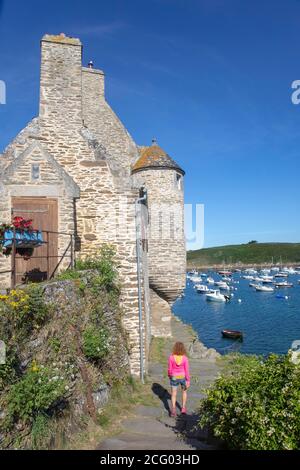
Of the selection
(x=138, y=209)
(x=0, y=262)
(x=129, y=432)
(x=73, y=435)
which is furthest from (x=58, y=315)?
(x=138, y=209)

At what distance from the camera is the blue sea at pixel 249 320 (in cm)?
3186

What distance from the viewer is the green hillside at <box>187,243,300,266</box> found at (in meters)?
164

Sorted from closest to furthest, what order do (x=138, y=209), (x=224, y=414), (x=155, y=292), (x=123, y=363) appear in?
(x=224, y=414), (x=123, y=363), (x=138, y=209), (x=155, y=292)

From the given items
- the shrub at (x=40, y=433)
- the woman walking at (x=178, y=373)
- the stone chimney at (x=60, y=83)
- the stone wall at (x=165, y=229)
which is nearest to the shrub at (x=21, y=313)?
the shrub at (x=40, y=433)

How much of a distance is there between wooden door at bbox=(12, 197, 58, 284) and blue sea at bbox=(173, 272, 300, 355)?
20.1 m

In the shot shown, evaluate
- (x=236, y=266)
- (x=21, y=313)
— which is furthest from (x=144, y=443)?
(x=236, y=266)

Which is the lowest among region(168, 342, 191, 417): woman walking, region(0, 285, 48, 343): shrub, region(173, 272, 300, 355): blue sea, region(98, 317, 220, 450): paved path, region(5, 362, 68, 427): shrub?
region(173, 272, 300, 355): blue sea

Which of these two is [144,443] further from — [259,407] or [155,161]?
[155,161]

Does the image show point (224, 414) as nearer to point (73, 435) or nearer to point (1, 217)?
point (73, 435)

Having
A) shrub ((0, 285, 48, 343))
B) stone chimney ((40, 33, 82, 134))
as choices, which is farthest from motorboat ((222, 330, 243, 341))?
shrub ((0, 285, 48, 343))

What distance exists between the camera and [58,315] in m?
8.48

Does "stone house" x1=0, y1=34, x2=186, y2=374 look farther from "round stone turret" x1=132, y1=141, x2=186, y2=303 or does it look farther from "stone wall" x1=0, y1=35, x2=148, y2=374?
"round stone turret" x1=132, y1=141, x2=186, y2=303

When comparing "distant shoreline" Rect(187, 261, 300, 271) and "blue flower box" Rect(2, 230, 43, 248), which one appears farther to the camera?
"distant shoreline" Rect(187, 261, 300, 271)
